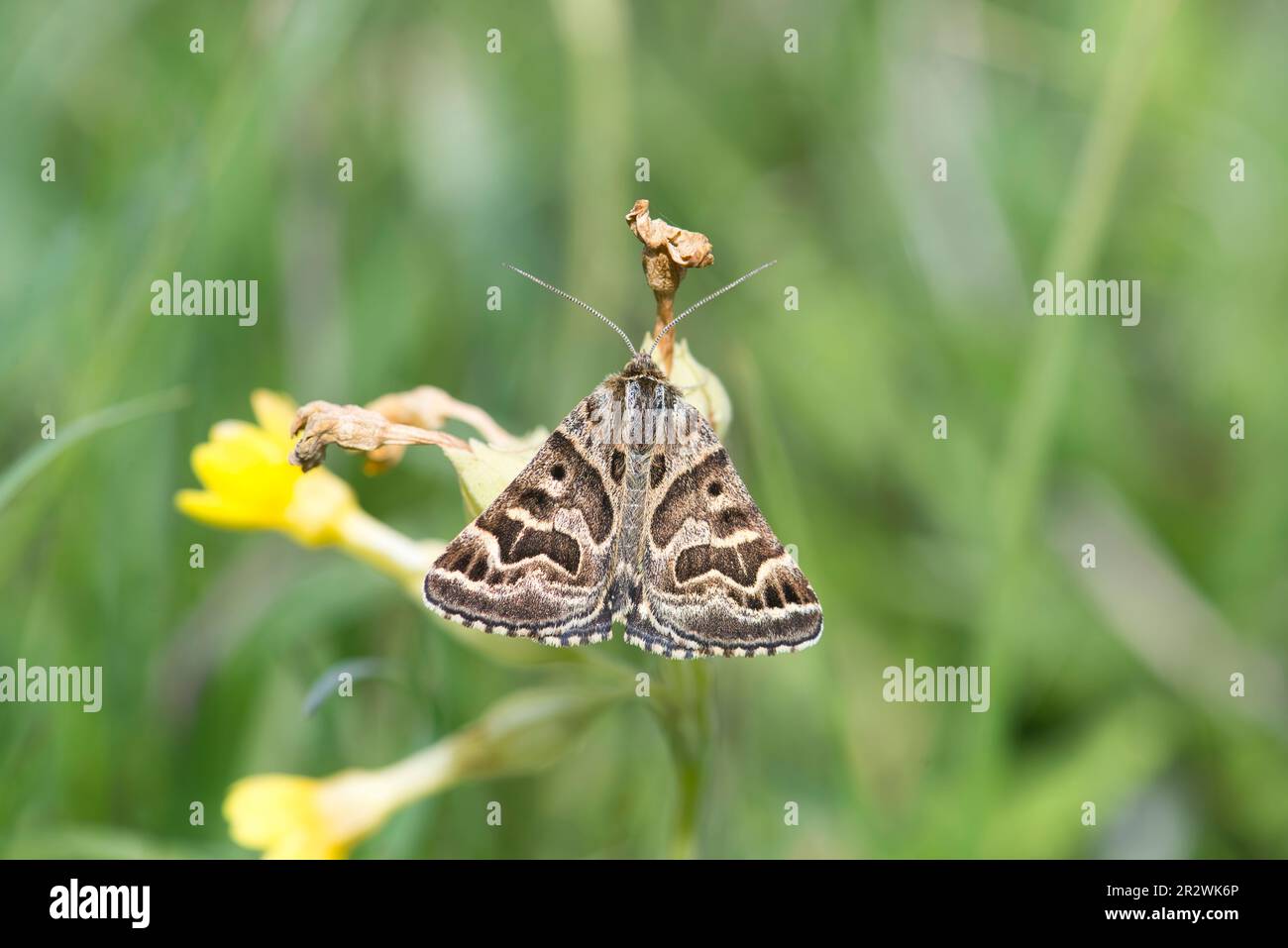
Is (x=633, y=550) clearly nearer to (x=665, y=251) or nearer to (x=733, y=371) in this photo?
(x=665, y=251)

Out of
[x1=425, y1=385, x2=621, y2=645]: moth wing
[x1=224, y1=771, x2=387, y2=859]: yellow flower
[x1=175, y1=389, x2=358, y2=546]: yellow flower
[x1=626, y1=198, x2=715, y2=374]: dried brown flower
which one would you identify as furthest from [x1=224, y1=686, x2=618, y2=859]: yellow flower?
[x1=626, y1=198, x2=715, y2=374]: dried brown flower

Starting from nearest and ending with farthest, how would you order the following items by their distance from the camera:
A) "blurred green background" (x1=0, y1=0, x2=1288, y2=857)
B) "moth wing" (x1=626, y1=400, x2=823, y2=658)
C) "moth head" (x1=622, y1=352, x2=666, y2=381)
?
"moth wing" (x1=626, y1=400, x2=823, y2=658) < "moth head" (x1=622, y1=352, x2=666, y2=381) < "blurred green background" (x1=0, y1=0, x2=1288, y2=857)

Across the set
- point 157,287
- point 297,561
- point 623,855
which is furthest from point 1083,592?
point 157,287

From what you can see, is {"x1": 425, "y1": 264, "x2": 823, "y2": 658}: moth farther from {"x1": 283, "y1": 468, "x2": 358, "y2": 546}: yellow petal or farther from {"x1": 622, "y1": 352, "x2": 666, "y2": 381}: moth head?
{"x1": 283, "y1": 468, "x2": 358, "y2": 546}: yellow petal
